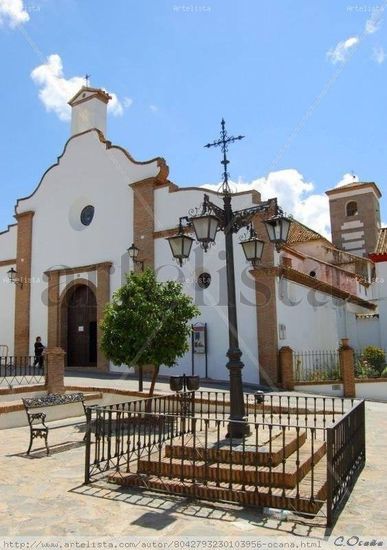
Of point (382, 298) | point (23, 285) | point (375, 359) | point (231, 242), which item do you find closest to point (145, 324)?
point (231, 242)

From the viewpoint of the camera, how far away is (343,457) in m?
5.84

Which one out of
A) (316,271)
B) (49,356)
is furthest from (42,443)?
(316,271)

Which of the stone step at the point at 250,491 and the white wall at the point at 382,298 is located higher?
the white wall at the point at 382,298

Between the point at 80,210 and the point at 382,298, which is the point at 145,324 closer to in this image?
the point at 382,298

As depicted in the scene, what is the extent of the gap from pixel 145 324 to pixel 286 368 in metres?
6.40

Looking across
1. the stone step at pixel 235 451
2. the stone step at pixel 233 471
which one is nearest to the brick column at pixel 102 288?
the stone step at pixel 235 451

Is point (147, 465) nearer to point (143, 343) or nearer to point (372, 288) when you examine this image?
point (143, 343)

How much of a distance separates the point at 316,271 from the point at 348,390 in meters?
8.49

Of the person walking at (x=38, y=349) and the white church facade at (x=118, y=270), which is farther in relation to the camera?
the person walking at (x=38, y=349)

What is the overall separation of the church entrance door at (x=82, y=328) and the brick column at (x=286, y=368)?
850 cm

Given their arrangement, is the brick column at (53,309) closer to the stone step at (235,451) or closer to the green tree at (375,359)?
the green tree at (375,359)

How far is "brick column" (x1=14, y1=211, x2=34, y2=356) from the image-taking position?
22250 mm

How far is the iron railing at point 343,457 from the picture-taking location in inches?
200

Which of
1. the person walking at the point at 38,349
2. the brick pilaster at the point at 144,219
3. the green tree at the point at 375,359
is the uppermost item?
the brick pilaster at the point at 144,219
